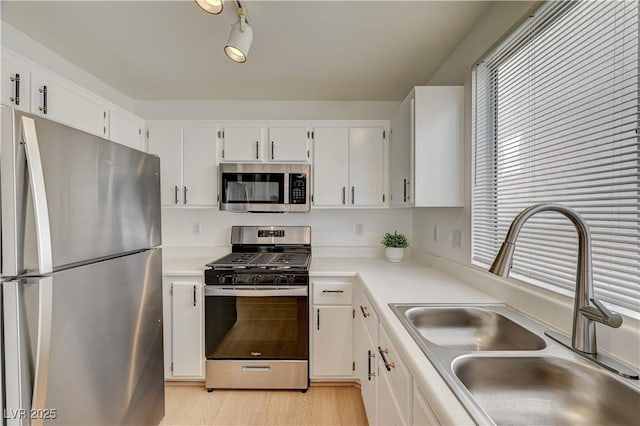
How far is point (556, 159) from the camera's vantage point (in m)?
1.11

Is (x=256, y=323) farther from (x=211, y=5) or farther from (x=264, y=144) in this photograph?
(x=211, y=5)

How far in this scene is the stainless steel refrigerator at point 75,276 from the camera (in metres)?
0.87

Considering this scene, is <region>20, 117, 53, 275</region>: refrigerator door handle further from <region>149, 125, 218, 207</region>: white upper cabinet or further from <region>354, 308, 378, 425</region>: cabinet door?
<region>149, 125, 218, 207</region>: white upper cabinet

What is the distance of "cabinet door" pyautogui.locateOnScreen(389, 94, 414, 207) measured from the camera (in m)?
1.87

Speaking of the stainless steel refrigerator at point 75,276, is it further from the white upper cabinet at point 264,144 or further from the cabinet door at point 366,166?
the cabinet door at point 366,166

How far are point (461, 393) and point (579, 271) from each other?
1.83ft

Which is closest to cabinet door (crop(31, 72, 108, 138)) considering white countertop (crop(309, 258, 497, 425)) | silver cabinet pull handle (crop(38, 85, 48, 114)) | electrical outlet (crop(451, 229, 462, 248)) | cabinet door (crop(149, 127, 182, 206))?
silver cabinet pull handle (crop(38, 85, 48, 114))

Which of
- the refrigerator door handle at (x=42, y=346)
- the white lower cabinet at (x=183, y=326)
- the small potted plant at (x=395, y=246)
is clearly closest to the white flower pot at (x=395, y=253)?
the small potted plant at (x=395, y=246)

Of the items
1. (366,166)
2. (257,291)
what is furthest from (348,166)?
(257,291)

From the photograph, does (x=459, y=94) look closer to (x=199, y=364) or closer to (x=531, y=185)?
(x=531, y=185)

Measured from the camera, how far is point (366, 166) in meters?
2.45

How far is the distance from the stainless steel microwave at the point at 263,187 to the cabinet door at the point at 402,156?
0.72 m

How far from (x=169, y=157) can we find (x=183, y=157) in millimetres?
120

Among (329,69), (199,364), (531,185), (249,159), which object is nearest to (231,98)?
(249,159)
